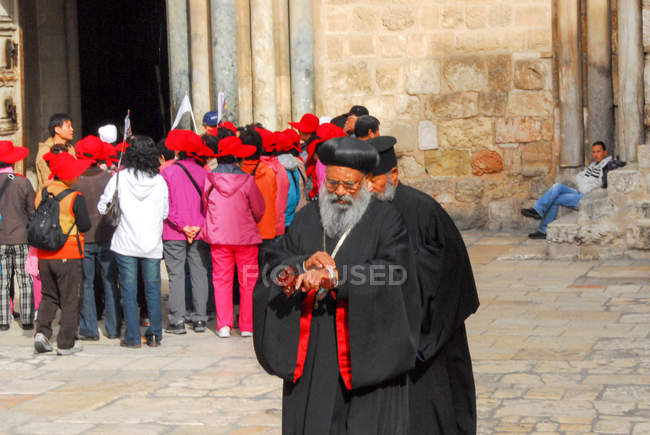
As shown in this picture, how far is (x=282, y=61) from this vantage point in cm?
1489

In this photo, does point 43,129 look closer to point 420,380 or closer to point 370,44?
point 370,44

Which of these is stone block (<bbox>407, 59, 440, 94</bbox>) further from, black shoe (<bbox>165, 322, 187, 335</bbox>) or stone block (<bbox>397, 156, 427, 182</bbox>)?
black shoe (<bbox>165, 322, 187, 335</bbox>)

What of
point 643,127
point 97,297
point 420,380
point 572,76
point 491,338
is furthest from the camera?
point 572,76

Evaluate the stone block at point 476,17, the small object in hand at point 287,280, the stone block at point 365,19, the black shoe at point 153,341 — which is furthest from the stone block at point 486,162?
the small object in hand at point 287,280

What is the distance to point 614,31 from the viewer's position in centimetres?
1415

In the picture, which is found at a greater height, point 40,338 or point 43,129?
point 43,129

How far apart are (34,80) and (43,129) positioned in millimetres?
723

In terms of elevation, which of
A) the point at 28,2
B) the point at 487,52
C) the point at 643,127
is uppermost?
the point at 28,2

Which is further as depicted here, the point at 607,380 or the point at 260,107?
the point at 260,107

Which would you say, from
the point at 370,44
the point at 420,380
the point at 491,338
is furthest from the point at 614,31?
the point at 420,380

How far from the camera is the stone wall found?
47.8ft

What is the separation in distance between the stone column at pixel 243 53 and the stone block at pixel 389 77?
157 cm

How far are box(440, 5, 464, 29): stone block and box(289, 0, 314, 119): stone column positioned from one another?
5.27 ft

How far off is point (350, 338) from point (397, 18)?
10738 mm
